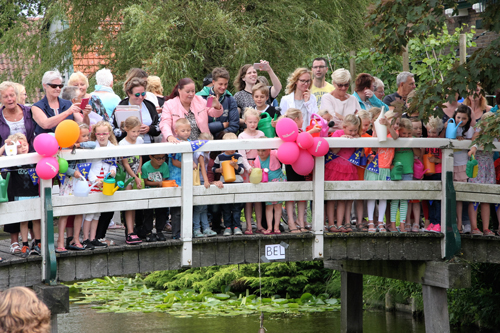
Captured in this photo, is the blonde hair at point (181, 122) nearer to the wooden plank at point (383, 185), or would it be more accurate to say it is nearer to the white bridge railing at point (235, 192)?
the white bridge railing at point (235, 192)

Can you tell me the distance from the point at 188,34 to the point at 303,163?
7.25 meters

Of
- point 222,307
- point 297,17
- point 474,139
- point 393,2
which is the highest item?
point 297,17

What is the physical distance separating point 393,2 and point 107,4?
28.4 feet

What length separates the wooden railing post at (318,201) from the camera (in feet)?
22.6

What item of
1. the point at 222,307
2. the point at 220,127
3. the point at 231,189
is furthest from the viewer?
the point at 222,307

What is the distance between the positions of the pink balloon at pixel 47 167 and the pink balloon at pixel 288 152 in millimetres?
1980

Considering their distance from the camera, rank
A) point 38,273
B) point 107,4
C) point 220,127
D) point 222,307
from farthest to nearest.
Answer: point 107,4
point 222,307
point 220,127
point 38,273

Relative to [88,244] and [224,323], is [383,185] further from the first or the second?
[224,323]

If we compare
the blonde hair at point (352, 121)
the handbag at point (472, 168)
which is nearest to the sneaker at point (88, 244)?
the blonde hair at point (352, 121)

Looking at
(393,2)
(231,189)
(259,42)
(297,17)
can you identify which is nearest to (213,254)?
(231,189)

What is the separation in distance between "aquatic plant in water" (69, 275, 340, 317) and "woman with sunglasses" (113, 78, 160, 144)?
460cm

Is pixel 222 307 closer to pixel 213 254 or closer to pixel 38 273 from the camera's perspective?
pixel 213 254

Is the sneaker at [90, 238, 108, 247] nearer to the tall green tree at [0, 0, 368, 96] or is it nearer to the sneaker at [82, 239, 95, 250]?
the sneaker at [82, 239, 95, 250]

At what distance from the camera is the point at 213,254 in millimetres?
6734
